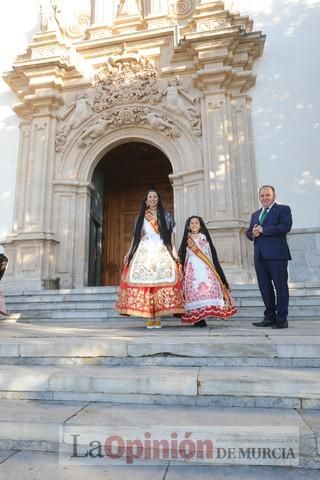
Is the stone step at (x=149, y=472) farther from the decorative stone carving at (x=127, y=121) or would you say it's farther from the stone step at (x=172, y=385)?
the decorative stone carving at (x=127, y=121)

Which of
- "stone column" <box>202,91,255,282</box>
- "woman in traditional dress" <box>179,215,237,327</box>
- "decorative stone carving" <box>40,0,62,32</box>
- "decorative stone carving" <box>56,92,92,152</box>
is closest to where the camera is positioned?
"woman in traditional dress" <box>179,215,237,327</box>

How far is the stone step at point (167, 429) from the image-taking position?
5.72 ft

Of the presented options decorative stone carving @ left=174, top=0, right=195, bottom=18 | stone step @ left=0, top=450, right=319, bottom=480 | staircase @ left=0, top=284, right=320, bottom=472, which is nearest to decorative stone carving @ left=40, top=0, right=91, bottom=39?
decorative stone carving @ left=174, top=0, right=195, bottom=18

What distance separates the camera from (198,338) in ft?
10.4

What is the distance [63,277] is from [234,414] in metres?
6.92

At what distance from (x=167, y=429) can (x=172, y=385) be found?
1.59ft

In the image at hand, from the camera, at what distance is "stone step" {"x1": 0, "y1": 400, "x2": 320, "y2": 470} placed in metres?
1.74

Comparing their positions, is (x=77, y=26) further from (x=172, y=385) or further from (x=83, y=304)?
(x=172, y=385)

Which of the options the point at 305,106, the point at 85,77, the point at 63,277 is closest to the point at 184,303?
the point at 63,277

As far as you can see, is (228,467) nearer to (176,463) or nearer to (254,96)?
(176,463)

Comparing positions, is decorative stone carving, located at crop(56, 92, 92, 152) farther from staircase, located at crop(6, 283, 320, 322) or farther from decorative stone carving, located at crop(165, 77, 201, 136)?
staircase, located at crop(6, 283, 320, 322)

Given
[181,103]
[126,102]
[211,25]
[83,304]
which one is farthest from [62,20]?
[83,304]

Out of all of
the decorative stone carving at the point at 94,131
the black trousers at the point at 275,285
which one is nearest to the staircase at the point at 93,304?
the black trousers at the point at 275,285

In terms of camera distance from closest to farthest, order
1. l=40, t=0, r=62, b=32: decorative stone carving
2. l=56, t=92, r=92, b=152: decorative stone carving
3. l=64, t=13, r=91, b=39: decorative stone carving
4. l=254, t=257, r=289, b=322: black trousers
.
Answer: l=254, t=257, r=289, b=322: black trousers → l=56, t=92, r=92, b=152: decorative stone carving → l=40, t=0, r=62, b=32: decorative stone carving → l=64, t=13, r=91, b=39: decorative stone carving
